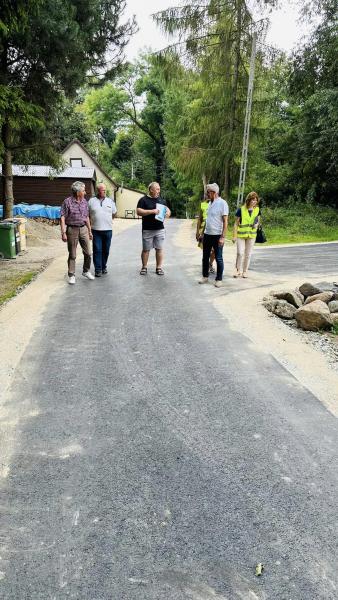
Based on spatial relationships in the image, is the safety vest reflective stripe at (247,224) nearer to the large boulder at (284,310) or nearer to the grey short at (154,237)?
the grey short at (154,237)

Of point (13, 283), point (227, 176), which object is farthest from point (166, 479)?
point (227, 176)

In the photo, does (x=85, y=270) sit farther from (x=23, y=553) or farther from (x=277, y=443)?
(x=23, y=553)

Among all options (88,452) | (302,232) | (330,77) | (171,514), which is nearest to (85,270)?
(88,452)

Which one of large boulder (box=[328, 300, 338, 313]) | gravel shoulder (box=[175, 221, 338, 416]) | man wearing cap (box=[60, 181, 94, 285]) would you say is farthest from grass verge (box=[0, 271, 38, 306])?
large boulder (box=[328, 300, 338, 313])

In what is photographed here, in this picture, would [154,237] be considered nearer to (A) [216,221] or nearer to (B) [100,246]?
(B) [100,246]

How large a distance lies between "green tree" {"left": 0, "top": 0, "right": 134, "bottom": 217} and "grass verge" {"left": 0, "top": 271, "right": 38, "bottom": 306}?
3.75 m

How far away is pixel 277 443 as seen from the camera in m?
3.12

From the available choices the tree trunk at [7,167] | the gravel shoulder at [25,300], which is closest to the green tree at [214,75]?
the tree trunk at [7,167]

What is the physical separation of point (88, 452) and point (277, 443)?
1.32 m

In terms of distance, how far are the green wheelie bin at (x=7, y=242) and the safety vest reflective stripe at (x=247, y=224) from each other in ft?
21.1

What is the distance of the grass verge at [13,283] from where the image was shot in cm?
755

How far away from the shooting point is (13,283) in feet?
28.2

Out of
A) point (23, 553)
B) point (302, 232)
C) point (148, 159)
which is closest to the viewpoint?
point (23, 553)

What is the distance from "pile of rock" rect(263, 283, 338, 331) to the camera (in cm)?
606
